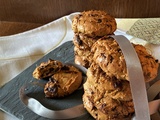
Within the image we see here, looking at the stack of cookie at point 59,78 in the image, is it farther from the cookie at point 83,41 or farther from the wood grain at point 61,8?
the wood grain at point 61,8

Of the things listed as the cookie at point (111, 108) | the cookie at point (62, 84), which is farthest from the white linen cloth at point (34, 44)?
the cookie at point (111, 108)

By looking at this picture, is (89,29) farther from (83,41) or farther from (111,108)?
(111,108)

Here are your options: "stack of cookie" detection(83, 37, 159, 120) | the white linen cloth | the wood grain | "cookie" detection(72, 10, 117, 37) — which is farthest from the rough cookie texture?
the wood grain

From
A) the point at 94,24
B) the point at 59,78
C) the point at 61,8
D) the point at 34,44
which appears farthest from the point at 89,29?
the point at 61,8

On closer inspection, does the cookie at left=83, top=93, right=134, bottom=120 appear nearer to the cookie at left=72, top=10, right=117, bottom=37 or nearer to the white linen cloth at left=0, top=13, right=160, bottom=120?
the cookie at left=72, top=10, right=117, bottom=37

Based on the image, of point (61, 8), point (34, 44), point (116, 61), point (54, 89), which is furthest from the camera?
point (61, 8)
